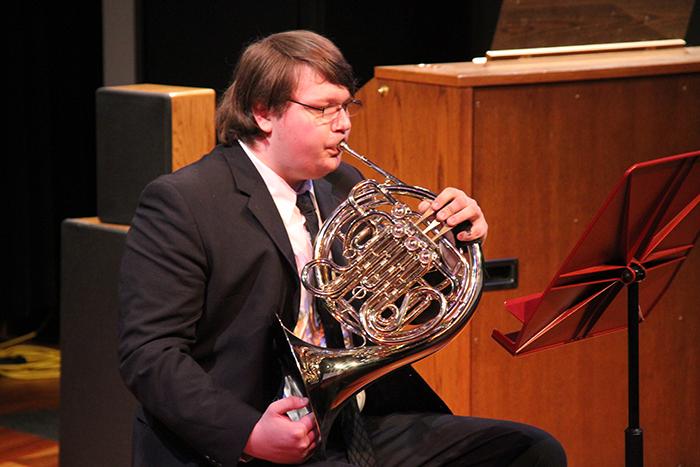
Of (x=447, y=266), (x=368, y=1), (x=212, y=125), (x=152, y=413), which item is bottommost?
(x=152, y=413)

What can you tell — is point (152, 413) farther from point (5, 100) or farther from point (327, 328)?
point (5, 100)

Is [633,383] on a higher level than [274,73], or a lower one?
lower

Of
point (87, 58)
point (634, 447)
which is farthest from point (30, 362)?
point (634, 447)

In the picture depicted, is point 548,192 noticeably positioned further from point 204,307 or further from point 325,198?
point 204,307

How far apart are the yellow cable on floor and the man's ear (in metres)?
Answer: 2.78

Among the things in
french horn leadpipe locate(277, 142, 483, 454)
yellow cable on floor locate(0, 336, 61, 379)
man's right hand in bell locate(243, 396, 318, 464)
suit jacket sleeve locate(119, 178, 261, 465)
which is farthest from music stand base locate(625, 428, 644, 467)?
yellow cable on floor locate(0, 336, 61, 379)

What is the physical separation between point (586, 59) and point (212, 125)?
112 cm

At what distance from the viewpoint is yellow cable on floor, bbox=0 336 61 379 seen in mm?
5008

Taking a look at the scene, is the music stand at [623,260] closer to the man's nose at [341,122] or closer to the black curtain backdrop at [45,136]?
the man's nose at [341,122]

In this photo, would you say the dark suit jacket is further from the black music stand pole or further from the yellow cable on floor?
the yellow cable on floor

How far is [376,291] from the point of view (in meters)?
2.30

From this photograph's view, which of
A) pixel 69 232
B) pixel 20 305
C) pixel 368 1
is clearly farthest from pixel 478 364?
pixel 20 305

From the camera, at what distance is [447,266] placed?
7.69 ft

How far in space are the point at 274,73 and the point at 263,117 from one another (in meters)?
0.10
